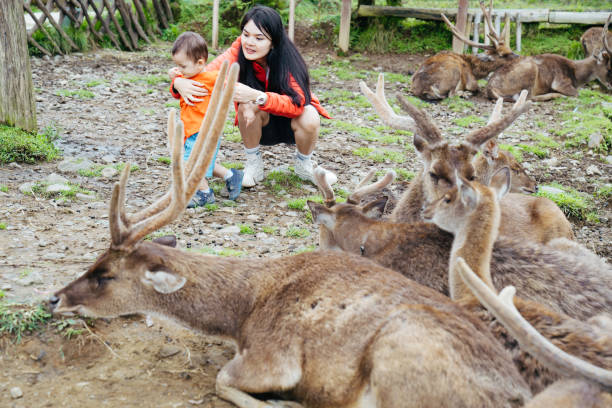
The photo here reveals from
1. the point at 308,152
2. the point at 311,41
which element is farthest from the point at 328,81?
the point at 308,152

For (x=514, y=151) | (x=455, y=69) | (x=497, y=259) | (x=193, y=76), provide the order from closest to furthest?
1. (x=497, y=259)
2. (x=193, y=76)
3. (x=514, y=151)
4. (x=455, y=69)

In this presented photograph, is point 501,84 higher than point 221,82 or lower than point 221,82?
lower

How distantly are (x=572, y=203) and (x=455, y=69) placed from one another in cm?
595

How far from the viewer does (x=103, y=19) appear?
13.2 m

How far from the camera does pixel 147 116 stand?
30.0 ft

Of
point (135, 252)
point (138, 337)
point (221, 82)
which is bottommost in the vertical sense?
point (138, 337)

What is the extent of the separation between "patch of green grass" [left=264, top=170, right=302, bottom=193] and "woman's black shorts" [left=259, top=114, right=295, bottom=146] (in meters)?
0.39

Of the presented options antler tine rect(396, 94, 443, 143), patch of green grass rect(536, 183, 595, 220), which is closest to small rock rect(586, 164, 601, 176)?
patch of green grass rect(536, 183, 595, 220)

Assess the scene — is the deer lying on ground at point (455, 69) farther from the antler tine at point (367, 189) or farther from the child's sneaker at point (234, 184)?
the antler tine at point (367, 189)

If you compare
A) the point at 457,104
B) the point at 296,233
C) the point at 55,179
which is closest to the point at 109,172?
the point at 55,179

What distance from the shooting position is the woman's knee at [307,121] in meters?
6.79

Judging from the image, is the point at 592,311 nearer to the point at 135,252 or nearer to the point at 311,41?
the point at 135,252

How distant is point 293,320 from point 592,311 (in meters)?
1.86

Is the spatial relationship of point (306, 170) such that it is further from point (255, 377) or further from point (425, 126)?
point (255, 377)
